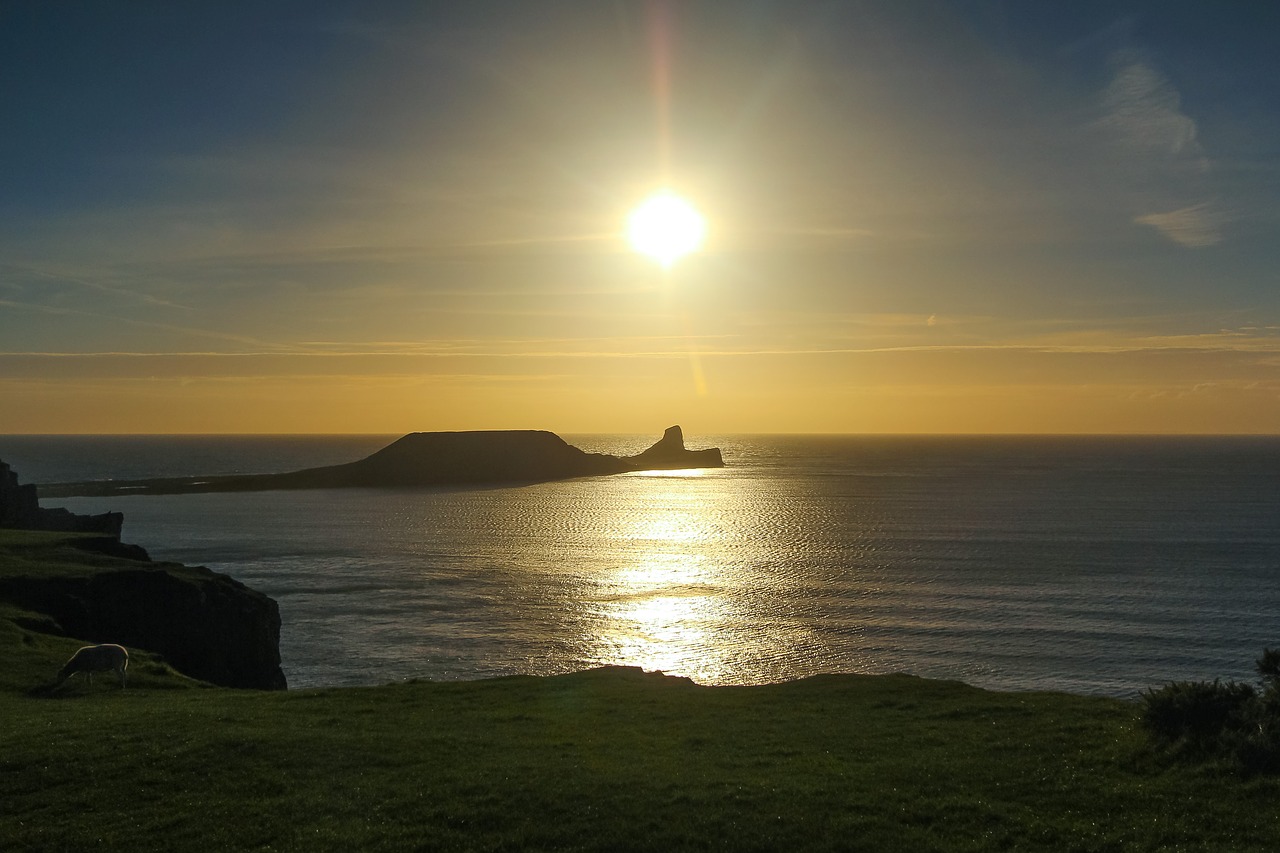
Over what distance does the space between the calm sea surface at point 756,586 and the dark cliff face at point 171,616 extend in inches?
231

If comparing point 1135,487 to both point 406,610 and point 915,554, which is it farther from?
point 406,610

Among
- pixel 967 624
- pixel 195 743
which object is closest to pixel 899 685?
pixel 195 743

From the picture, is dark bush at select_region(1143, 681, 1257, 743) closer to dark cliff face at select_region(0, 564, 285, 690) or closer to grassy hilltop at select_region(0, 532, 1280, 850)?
grassy hilltop at select_region(0, 532, 1280, 850)

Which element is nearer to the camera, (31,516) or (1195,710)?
(1195,710)

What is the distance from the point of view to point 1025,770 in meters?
18.1

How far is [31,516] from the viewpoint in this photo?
6956cm

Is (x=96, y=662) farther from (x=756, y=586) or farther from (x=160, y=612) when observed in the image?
(x=756, y=586)

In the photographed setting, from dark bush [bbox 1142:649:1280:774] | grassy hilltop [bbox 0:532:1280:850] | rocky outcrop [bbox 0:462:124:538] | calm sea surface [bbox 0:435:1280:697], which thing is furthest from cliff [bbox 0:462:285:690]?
dark bush [bbox 1142:649:1280:774]

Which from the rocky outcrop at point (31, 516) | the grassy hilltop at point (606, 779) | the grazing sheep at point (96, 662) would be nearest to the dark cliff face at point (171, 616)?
the grazing sheep at point (96, 662)

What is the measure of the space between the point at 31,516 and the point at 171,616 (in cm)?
3988

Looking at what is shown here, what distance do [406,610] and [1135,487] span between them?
178 metres

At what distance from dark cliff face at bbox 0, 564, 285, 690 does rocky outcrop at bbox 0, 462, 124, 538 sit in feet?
101

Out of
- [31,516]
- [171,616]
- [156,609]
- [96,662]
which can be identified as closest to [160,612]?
[156,609]

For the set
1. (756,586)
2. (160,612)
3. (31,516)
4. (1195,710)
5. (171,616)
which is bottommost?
(756,586)
